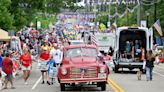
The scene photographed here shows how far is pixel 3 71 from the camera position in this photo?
2531 cm

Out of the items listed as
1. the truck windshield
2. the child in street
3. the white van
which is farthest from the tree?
the truck windshield

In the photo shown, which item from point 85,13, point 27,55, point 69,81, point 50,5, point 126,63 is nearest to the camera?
point 69,81

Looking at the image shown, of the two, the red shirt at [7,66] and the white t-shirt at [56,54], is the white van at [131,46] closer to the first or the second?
the white t-shirt at [56,54]

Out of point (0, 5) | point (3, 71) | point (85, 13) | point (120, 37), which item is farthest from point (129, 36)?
point (85, 13)

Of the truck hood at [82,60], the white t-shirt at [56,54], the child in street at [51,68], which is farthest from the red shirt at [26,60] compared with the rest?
the truck hood at [82,60]

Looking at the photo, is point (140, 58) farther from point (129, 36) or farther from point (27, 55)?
point (27, 55)

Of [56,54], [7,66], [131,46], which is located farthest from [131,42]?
[7,66]

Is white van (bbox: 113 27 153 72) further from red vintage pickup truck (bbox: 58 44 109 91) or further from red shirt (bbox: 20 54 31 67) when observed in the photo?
red vintage pickup truck (bbox: 58 44 109 91)

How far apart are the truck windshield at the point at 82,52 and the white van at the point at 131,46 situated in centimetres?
1185

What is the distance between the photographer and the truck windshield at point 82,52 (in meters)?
24.7

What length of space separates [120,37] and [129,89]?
47.4ft

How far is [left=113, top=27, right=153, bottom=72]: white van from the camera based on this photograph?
37875 millimetres

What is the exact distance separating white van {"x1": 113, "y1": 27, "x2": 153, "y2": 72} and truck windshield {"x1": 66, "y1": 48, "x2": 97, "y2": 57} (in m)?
11.8

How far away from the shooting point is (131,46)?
39.7 meters
